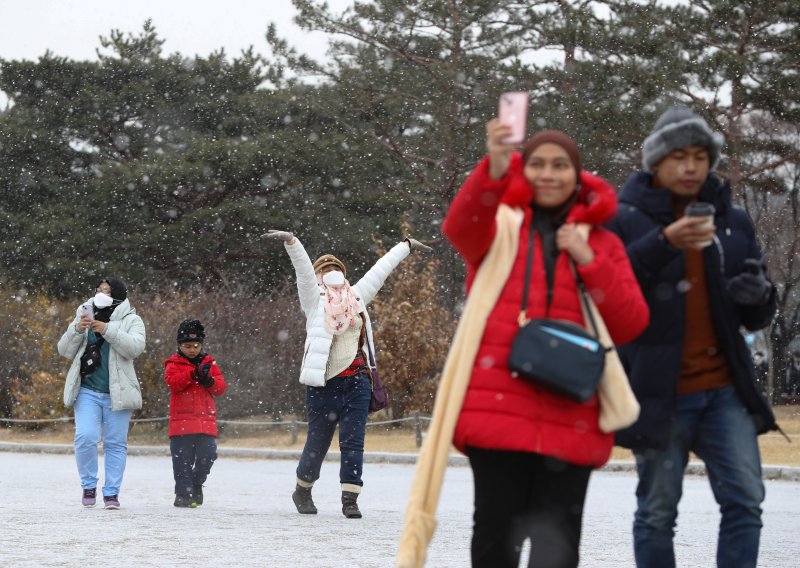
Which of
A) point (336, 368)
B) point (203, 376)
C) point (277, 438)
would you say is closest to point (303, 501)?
point (336, 368)

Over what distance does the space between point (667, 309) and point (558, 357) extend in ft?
2.61

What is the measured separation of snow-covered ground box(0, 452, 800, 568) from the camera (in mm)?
7430

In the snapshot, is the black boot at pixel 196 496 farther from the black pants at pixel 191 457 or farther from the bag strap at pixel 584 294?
the bag strap at pixel 584 294

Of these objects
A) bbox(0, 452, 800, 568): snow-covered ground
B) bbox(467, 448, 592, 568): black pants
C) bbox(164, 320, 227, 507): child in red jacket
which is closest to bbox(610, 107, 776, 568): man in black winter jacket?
bbox(467, 448, 592, 568): black pants

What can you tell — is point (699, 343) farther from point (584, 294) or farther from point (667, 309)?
point (584, 294)

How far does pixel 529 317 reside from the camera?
4.07 meters

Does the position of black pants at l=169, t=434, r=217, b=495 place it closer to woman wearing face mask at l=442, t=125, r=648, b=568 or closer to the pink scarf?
the pink scarf

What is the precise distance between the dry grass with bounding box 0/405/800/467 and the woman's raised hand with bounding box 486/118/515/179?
15.0m

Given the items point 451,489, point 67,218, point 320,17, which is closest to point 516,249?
point 451,489

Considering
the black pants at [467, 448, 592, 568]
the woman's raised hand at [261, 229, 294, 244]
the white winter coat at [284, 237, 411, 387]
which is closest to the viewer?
the black pants at [467, 448, 592, 568]

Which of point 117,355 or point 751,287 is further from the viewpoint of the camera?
point 117,355

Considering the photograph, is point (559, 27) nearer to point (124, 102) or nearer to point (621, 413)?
point (124, 102)

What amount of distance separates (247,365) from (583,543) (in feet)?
52.9

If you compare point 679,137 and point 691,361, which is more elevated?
point 679,137
